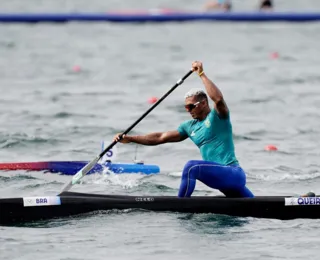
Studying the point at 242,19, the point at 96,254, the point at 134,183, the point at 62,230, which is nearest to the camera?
the point at 96,254

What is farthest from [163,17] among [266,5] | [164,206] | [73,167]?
[164,206]

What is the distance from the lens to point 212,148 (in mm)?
14359

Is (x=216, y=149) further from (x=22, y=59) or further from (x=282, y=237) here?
(x=22, y=59)

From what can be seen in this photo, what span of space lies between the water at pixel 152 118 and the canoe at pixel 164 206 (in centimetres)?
11

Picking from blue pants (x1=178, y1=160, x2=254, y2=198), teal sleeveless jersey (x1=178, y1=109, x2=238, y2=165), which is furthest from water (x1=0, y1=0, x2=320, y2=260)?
teal sleeveless jersey (x1=178, y1=109, x2=238, y2=165)

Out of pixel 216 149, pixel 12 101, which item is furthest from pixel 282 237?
pixel 12 101

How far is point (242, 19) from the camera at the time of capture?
37031 millimetres

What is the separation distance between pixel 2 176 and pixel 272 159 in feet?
16.1

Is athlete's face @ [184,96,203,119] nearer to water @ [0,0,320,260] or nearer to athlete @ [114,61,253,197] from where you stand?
athlete @ [114,61,253,197]

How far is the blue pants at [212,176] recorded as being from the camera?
46.1ft

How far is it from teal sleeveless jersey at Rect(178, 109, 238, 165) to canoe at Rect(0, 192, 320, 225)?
1.79ft

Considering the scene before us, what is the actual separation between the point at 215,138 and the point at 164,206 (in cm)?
111

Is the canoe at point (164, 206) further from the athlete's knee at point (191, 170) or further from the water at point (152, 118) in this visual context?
the athlete's knee at point (191, 170)

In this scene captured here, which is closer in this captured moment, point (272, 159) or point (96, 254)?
point (96, 254)
